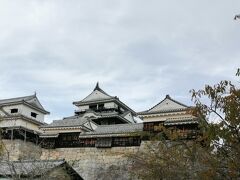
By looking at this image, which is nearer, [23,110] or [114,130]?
[114,130]

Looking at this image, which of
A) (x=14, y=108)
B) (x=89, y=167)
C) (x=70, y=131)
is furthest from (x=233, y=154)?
(x=14, y=108)

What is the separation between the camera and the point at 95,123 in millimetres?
25891

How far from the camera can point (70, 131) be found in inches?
934

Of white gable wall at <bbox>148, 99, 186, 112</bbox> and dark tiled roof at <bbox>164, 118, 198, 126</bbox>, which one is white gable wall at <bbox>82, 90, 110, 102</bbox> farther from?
dark tiled roof at <bbox>164, 118, 198, 126</bbox>

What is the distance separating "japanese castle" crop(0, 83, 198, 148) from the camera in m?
20.4

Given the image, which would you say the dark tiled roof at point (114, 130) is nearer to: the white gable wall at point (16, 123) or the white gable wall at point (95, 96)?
the white gable wall at point (16, 123)

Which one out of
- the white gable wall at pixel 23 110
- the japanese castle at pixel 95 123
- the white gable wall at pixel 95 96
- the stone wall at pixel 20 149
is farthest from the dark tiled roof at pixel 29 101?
the white gable wall at pixel 95 96

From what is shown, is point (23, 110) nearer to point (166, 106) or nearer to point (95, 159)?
point (95, 159)

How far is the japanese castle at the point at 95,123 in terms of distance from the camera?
66.8 feet

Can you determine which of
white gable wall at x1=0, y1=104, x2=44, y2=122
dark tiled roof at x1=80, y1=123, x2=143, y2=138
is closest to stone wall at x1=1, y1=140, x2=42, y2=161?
white gable wall at x1=0, y1=104, x2=44, y2=122

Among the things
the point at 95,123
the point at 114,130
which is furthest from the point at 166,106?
the point at 95,123

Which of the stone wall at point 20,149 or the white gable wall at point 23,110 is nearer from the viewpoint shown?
the stone wall at point 20,149

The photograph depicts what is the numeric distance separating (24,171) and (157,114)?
8463mm

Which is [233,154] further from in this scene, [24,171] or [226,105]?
[24,171]
